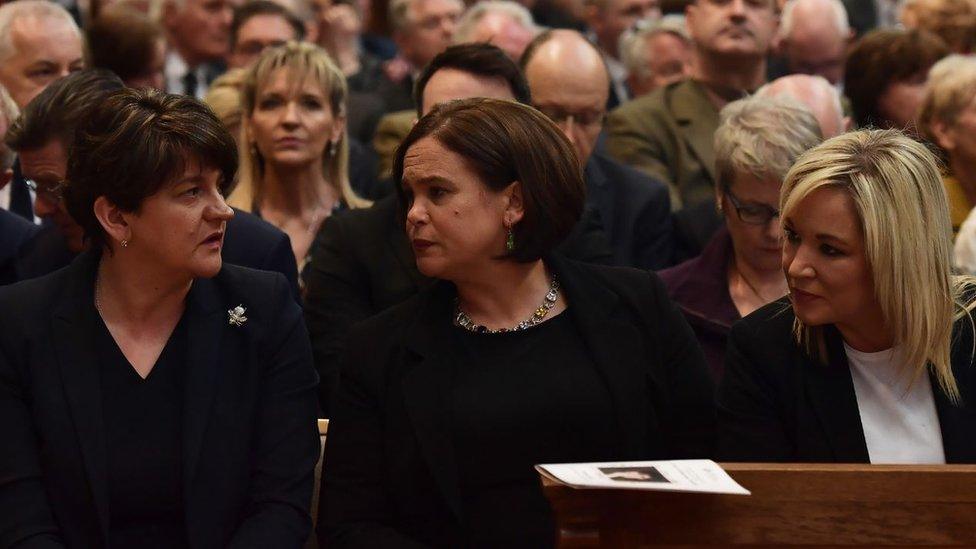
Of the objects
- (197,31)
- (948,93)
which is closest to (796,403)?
(948,93)

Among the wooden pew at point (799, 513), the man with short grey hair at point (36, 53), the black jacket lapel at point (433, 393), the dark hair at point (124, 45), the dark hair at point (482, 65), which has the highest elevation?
the dark hair at point (124, 45)

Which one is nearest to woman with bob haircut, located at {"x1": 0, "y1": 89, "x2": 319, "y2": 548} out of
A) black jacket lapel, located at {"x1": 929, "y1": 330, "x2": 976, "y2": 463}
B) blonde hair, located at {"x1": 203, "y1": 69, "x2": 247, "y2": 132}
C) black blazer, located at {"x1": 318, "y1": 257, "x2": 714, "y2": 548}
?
black blazer, located at {"x1": 318, "y1": 257, "x2": 714, "y2": 548}

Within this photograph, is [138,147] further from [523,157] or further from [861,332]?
[861,332]

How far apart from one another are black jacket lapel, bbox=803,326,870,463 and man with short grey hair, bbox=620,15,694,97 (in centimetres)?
441

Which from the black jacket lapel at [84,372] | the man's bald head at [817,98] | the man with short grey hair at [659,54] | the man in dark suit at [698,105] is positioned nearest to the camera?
the black jacket lapel at [84,372]

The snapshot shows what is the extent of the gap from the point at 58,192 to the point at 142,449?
1.04 meters

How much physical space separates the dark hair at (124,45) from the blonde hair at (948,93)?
315cm

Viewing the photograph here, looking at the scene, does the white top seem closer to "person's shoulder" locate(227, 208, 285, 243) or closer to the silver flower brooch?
the silver flower brooch

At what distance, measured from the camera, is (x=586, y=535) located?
2508mm

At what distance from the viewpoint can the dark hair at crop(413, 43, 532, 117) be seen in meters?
4.35

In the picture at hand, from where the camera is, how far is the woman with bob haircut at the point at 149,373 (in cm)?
298

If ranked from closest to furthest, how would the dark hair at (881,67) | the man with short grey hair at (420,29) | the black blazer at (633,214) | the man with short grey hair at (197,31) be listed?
the black blazer at (633,214)
the dark hair at (881,67)
the man with short grey hair at (420,29)
the man with short grey hair at (197,31)

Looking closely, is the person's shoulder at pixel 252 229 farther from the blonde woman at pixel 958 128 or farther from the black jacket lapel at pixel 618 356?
the blonde woman at pixel 958 128

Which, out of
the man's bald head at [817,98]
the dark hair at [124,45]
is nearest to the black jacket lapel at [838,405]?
the man's bald head at [817,98]
